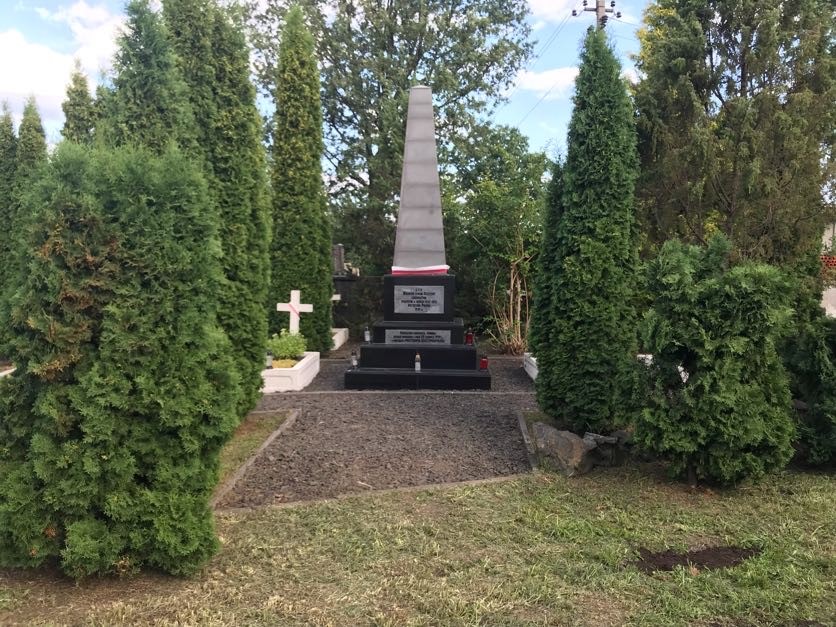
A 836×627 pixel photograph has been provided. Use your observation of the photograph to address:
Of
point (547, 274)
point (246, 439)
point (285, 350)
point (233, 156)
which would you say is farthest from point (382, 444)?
point (285, 350)

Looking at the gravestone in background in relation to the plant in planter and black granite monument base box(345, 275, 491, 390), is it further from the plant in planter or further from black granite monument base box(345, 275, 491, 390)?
the plant in planter

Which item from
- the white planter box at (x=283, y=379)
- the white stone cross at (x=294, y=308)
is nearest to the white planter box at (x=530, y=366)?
the white planter box at (x=283, y=379)

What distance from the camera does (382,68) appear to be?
55.7 feet

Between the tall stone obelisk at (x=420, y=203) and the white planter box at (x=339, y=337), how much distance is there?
3.65 metres

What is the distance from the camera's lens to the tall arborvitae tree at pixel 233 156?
19.3 feet

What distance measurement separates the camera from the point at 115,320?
9.80 ft

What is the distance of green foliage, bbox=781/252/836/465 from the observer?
4785 millimetres

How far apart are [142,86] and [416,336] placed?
563 centimetres

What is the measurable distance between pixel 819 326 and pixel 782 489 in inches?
57.0

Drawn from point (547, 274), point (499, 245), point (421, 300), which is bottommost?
point (421, 300)

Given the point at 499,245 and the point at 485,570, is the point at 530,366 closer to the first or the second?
the point at 499,245

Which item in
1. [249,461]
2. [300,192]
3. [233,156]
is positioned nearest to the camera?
[249,461]

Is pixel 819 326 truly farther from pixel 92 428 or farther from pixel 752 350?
pixel 92 428

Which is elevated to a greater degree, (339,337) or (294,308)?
(294,308)
